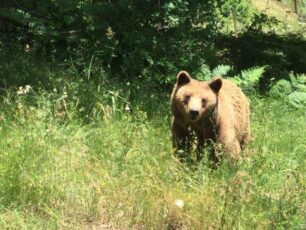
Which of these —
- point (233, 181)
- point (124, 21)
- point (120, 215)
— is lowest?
point (120, 215)

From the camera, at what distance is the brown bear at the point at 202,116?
Result: 242 inches

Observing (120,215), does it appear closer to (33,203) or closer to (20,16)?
(33,203)

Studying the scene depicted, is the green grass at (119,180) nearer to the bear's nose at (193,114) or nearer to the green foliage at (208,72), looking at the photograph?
the bear's nose at (193,114)

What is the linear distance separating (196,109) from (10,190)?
6.40 feet

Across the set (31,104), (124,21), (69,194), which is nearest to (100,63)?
(124,21)

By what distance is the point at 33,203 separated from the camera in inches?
208

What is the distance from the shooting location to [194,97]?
6.11 meters

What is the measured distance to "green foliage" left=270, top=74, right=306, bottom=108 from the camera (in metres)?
9.86

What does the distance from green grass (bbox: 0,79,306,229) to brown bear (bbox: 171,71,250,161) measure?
258 mm

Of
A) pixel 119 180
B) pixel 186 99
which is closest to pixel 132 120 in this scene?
pixel 186 99

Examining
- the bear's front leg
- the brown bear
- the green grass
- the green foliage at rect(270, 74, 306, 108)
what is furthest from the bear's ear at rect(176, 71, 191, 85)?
the green foliage at rect(270, 74, 306, 108)

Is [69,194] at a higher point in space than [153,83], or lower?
lower

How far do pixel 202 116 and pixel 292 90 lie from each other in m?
4.31

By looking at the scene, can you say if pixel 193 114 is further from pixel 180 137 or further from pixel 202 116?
pixel 180 137
